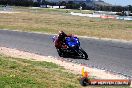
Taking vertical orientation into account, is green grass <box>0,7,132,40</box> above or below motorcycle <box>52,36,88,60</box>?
below

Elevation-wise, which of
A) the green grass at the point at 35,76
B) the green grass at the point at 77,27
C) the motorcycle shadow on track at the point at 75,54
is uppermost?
the green grass at the point at 35,76

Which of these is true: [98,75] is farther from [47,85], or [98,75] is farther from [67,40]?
[67,40]

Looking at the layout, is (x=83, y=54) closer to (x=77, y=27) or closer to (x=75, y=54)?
(x=75, y=54)

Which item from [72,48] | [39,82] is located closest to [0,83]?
[39,82]

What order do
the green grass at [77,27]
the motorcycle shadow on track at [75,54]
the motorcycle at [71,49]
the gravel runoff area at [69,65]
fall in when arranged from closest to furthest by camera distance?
1. the gravel runoff area at [69,65]
2. the motorcycle shadow on track at [75,54]
3. the motorcycle at [71,49]
4. the green grass at [77,27]

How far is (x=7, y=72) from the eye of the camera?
12992mm

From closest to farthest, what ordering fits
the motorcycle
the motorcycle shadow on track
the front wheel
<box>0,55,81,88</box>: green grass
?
<box>0,55,81,88</box>: green grass → the front wheel → the motorcycle shadow on track → the motorcycle

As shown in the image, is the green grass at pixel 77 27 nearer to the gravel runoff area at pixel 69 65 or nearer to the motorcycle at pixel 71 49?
the motorcycle at pixel 71 49

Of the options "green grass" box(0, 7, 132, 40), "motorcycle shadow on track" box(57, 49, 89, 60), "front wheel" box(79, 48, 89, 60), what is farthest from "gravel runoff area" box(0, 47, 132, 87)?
"green grass" box(0, 7, 132, 40)

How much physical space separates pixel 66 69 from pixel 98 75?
165 centimetres

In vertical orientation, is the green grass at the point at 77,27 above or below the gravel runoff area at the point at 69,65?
below

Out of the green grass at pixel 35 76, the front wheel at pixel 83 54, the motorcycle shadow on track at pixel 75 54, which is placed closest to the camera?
the green grass at pixel 35 76

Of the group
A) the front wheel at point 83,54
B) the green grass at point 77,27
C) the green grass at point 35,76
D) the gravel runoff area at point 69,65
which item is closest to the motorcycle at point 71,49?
the front wheel at point 83,54

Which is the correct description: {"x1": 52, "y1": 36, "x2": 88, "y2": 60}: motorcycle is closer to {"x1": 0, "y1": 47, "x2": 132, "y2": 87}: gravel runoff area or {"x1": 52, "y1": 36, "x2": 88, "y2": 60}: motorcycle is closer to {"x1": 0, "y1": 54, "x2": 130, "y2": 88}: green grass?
{"x1": 0, "y1": 47, "x2": 132, "y2": 87}: gravel runoff area
